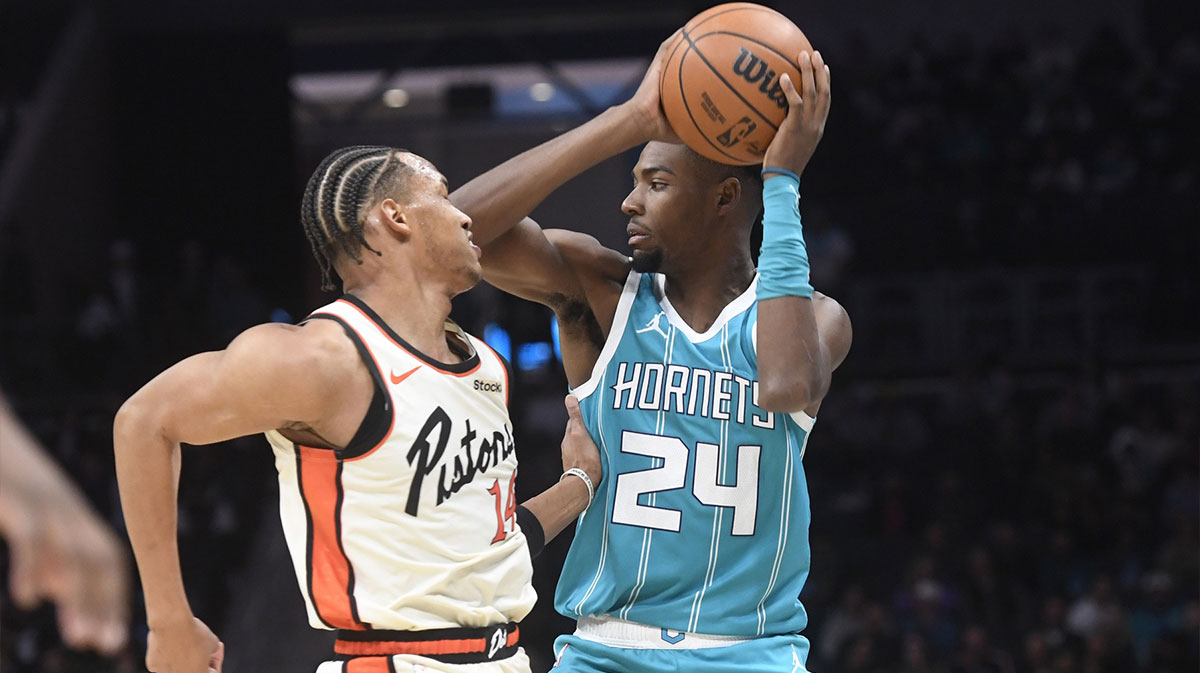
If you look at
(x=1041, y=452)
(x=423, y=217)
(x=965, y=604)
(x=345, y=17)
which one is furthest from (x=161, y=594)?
(x=345, y=17)

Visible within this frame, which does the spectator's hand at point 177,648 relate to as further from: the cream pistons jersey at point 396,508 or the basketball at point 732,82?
the basketball at point 732,82

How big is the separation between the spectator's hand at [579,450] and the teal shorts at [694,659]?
44 cm

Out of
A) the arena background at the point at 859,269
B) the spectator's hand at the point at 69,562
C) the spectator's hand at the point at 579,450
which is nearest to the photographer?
the spectator's hand at the point at 69,562

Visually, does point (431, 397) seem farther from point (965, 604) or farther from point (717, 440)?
point (965, 604)

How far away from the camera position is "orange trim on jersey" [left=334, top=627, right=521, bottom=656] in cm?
292

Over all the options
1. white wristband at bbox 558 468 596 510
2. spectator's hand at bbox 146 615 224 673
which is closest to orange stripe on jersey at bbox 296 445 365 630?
spectator's hand at bbox 146 615 224 673

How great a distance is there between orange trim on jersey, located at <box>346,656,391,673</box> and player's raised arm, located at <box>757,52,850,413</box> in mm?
1194

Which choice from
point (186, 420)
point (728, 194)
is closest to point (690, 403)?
point (728, 194)

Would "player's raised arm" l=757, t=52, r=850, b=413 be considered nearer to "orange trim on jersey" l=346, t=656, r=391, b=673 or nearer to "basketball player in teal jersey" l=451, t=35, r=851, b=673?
"basketball player in teal jersey" l=451, t=35, r=851, b=673

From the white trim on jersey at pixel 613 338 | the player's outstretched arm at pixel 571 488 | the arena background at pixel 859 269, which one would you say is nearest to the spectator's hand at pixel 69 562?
the player's outstretched arm at pixel 571 488

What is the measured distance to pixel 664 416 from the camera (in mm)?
3723

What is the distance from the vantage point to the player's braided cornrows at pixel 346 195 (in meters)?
3.13

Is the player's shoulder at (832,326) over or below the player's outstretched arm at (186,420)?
over

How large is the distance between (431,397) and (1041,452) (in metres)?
8.76
